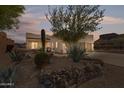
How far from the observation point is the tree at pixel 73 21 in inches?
656

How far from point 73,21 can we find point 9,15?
6.12ft

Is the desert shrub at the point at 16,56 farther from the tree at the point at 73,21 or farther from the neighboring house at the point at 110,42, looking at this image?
the neighboring house at the point at 110,42

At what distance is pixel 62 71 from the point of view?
1656cm

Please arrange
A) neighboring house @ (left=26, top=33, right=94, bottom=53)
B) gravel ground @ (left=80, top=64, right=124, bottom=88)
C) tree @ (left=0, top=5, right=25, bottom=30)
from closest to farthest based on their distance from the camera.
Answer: gravel ground @ (left=80, top=64, right=124, bottom=88) → tree @ (left=0, top=5, right=25, bottom=30) → neighboring house @ (left=26, top=33, right=94, bottom=53)

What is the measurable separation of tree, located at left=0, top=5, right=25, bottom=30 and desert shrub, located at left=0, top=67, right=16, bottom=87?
124cm

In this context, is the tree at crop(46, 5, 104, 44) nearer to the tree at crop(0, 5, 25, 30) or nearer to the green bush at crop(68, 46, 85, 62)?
the green bush at crop(68, 46, 85, 62)

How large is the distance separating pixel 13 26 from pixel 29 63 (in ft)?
3.70

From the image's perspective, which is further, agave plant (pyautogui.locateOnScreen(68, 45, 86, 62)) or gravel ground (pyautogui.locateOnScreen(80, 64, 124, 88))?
agave plant (pyautogui.locateOnScreen(68, 45, 86, 62))

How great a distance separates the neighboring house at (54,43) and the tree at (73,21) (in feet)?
0.50

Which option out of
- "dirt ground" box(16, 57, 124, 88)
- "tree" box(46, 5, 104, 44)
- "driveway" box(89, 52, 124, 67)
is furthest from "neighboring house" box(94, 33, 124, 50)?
"dirt ground" box(16, 57, 124, 88)

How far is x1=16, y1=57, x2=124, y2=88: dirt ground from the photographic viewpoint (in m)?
16.5

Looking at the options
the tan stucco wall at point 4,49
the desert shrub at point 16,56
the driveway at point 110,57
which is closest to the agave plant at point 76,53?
the driveway at point 110,57

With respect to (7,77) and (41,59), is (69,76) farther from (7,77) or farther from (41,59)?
(7,77)
